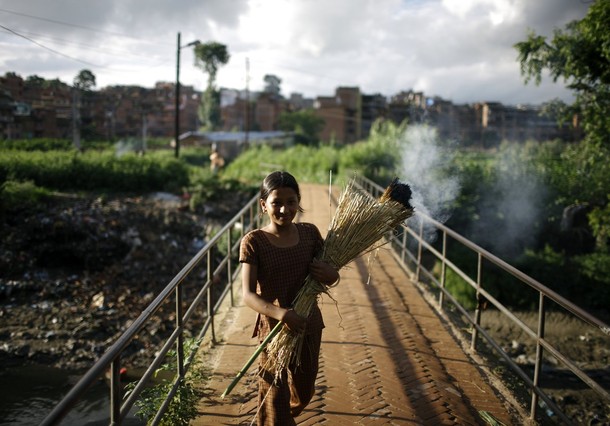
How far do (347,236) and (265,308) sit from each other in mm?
686

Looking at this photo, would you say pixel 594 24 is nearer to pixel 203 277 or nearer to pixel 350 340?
pixel 350 340

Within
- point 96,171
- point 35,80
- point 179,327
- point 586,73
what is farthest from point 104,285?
point 586,73

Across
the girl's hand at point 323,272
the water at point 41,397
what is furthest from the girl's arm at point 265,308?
the water at point 41,397

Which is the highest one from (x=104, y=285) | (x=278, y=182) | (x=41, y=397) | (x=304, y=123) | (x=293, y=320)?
(x=304, y=123)

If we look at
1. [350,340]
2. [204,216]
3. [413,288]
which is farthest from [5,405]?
[204,216]

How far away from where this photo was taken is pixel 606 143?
460 inches

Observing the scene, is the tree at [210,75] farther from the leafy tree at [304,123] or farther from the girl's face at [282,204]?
the girl's face at [282,204]

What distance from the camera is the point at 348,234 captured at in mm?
2834

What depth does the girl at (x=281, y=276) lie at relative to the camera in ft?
8.20

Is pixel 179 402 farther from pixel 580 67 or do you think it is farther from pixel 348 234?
pixel 580 67

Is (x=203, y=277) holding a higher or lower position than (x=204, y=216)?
lower

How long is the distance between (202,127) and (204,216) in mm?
42296

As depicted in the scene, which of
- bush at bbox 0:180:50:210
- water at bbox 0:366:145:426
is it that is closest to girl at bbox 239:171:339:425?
water at bbox 0:366:145:426

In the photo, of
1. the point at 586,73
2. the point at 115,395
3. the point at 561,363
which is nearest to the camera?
the point at 115,395
